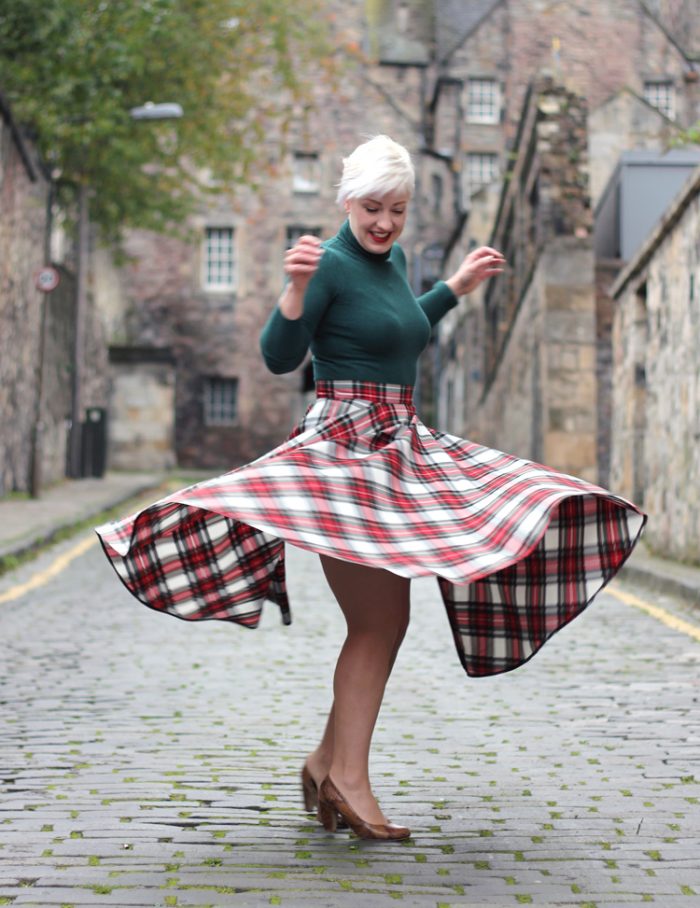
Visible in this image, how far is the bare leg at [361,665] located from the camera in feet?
12.1

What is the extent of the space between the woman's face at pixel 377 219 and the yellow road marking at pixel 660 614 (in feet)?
16.1

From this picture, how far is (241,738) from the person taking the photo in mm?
5312

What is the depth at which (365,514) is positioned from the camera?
11.5ft

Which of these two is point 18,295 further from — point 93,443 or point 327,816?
point 327,816

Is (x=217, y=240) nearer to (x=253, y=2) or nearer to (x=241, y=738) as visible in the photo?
(x=253, y=2)

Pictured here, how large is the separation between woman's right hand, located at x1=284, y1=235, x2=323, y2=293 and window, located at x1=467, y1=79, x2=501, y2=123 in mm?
48177

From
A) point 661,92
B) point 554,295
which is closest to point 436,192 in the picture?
point 661,92

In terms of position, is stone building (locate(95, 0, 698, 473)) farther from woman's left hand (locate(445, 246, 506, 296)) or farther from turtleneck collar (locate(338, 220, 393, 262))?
turtleneck collar (locate(338, 220, 393, 262))

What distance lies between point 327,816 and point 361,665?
420 mm

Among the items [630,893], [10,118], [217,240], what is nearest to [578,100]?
[10,118]

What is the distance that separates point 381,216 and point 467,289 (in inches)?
20.3

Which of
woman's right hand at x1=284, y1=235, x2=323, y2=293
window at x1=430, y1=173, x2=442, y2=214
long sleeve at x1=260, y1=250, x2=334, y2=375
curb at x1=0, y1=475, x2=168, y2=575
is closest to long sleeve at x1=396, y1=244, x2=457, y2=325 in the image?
long sleeve at x1=260, y1=250, x2=334, y2=375

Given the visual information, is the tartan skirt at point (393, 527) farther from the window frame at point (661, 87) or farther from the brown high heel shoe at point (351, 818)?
the window frame at point (661, 87)

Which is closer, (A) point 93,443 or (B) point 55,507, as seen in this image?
(B) point 55,507
